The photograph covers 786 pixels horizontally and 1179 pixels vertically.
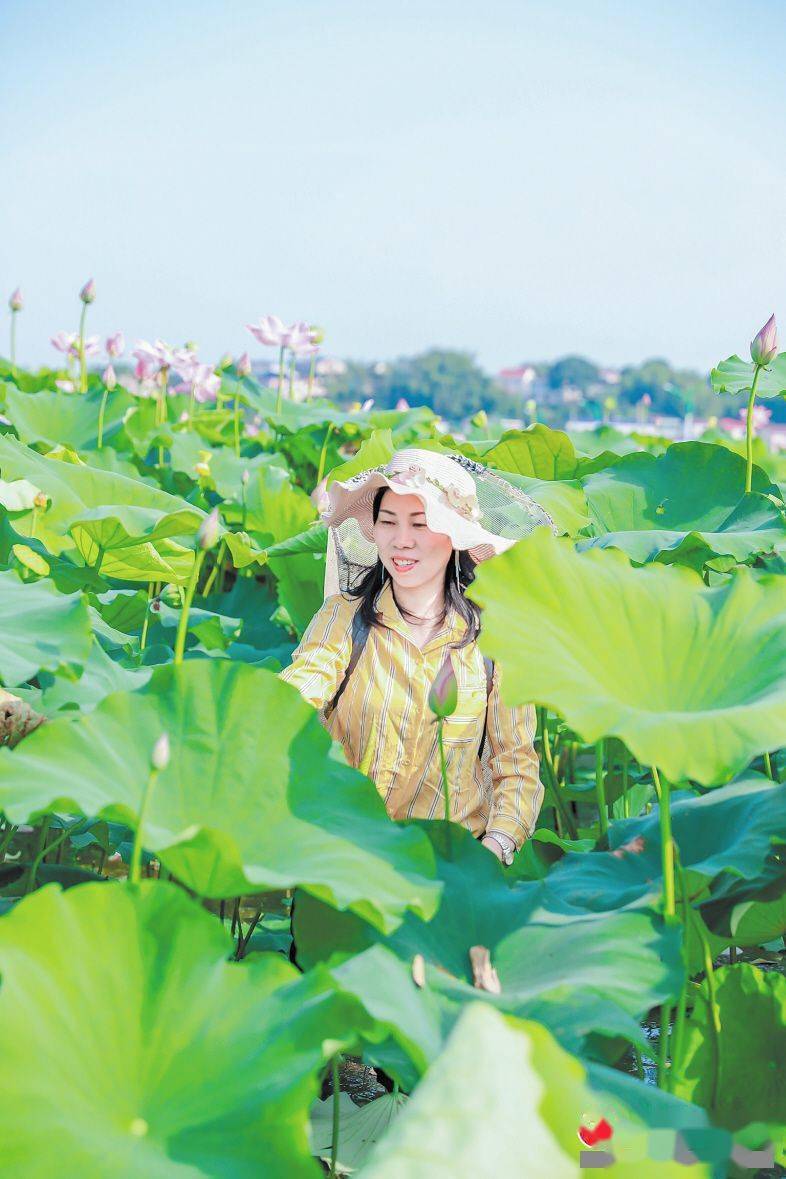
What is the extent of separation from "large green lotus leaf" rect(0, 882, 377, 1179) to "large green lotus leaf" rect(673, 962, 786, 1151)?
55 cm

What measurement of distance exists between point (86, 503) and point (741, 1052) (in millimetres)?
1402

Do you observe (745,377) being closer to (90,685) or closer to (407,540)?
(407,540)

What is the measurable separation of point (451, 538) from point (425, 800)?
36 cm

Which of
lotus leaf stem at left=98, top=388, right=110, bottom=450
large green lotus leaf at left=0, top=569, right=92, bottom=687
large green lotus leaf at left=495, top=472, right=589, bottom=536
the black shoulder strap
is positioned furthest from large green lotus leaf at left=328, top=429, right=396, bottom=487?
large green lotus leaf at left=0, top=569, right=92, bottom=687

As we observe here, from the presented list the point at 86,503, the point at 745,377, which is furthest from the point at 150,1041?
the point at 745,377

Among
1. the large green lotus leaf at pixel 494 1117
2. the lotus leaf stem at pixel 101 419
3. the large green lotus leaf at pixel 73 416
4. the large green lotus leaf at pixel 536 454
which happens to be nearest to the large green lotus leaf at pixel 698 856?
the large green lotus leaf at pixel 494 1117

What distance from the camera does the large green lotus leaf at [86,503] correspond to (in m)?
1.83

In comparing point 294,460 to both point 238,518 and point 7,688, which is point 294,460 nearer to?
point 238,518

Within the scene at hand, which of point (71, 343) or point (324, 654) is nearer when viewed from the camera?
point (324, 654)

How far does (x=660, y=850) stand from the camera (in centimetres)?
135

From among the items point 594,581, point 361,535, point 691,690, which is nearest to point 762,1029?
point 691,690

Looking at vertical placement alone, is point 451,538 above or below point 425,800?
above

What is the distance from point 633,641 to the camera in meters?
1.30

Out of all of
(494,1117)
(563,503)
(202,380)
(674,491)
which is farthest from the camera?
(202,380)
